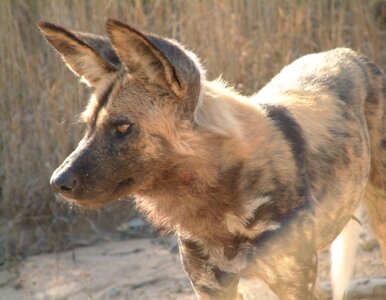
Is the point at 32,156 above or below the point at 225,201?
below

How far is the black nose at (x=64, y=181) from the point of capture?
2.37 metres

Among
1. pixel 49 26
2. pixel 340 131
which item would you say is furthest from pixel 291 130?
pixel 49 26

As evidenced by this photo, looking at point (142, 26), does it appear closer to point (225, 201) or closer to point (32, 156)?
point (32, 156)

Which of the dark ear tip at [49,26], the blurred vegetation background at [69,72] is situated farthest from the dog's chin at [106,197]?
the blurred vegetation background at [69,72]

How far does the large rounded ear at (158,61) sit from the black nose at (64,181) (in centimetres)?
38

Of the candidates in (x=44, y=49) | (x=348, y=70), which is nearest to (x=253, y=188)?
(x=348, y=70)

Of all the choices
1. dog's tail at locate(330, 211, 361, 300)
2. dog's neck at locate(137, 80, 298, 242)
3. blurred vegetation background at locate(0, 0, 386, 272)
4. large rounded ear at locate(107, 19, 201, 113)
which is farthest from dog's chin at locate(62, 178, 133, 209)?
blurred vegetation background at locate(0, 0, 386, 272)

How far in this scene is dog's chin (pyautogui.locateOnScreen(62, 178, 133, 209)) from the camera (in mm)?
2436

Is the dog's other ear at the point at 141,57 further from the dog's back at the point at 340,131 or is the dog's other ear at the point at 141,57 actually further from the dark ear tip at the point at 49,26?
the dog's back at the point at 340,131

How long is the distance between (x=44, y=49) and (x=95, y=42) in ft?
8.17

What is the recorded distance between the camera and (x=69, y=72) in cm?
484

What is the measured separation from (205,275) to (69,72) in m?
2.45

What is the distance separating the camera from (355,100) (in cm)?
319

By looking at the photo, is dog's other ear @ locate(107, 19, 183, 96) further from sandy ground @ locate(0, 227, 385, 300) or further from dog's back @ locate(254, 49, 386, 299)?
sandy ground @ locate(0, 227, 385, 300)
